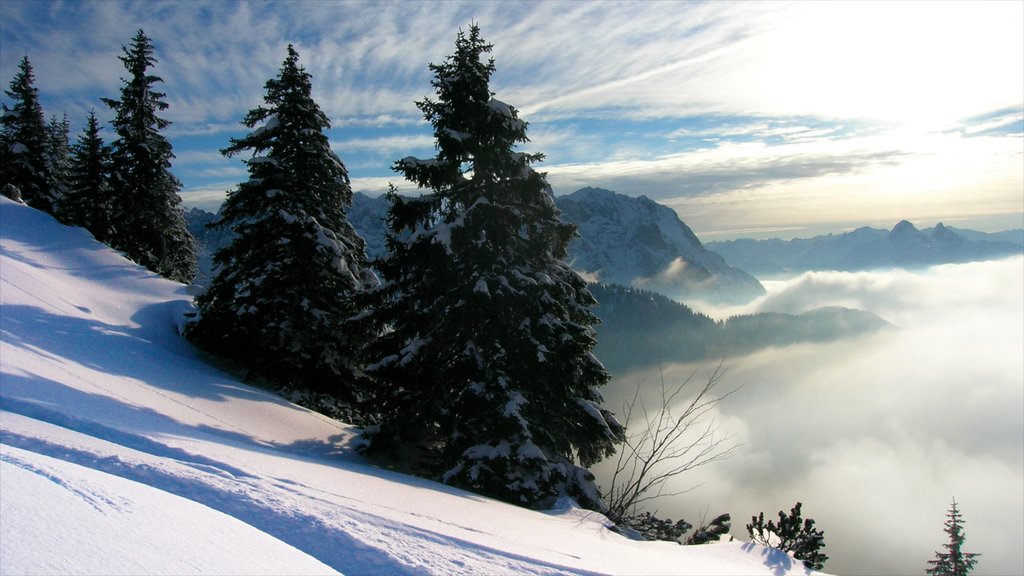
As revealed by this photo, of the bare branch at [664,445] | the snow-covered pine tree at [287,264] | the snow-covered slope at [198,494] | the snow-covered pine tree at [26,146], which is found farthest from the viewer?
the snow-covered pine tree at [26,146]

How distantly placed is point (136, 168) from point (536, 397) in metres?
25.1

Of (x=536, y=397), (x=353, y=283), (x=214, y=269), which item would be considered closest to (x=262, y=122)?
(x=214, y=269)

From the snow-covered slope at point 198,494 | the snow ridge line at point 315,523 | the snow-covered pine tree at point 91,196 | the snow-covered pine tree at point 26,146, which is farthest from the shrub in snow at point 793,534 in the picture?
the snow-covered pine tree at point 26,146

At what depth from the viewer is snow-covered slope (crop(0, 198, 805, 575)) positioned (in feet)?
10.2

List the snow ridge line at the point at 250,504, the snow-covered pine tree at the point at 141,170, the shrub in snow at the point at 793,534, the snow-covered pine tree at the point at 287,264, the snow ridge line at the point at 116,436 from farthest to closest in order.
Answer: the snow-covered pine tree at the point at 141,170, the snow-covered pine tree at the point at 287,264, the shrub in snow at the point at 793,534, the snow ridge line at the point at 116,436, the snow ridge line at the point at 250,504

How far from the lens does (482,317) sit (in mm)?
12516

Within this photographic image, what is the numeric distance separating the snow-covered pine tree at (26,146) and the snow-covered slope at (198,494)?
2305 cm

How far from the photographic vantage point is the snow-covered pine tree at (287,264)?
1552cm

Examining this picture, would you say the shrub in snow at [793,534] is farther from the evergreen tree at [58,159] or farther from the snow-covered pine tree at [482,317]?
the evergreen tree at [58,159]

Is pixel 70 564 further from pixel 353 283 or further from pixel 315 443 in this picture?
pixel 353 283

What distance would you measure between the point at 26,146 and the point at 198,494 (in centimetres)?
3841

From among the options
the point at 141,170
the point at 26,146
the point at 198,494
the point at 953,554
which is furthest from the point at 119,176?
the point at 953,554

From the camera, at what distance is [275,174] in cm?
1612

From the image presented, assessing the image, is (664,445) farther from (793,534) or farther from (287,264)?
(287,264)
